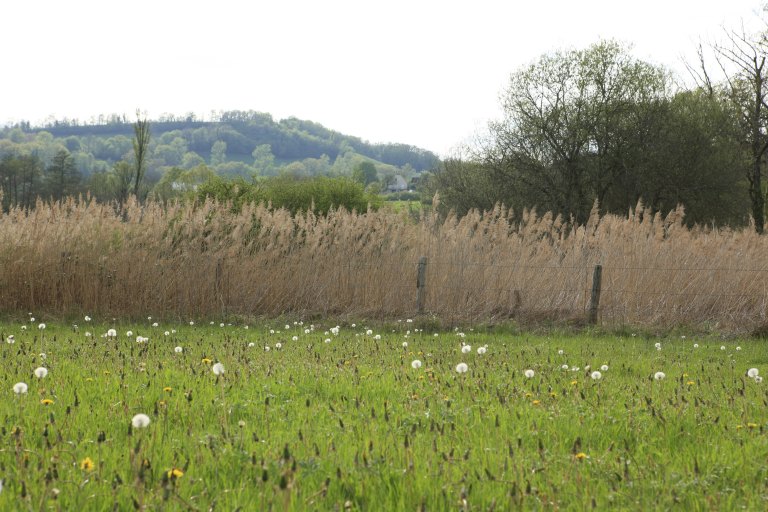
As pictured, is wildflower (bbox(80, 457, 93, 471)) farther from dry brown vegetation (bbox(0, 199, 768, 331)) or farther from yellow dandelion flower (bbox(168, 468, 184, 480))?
dry brown vegetation (bbox(0, 199, 768, 331))

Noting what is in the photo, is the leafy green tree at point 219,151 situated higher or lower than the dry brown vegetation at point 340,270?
higher

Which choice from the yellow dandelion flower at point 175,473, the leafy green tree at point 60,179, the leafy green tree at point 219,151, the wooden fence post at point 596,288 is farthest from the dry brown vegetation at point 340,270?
the leafy green tree at point 219,151

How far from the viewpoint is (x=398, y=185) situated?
5098 inches

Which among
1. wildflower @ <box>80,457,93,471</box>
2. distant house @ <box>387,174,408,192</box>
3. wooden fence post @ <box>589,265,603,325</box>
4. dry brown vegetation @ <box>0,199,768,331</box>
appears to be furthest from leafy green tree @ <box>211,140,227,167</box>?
A: wildflower @ <box>80,457,93,471</box>

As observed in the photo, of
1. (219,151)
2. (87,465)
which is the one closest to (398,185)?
(219,151)

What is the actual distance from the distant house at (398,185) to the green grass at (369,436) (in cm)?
11179

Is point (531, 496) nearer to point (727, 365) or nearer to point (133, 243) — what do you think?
point (727, 365)

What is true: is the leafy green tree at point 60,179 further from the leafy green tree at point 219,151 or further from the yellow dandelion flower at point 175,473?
the leafy green tree at point 219,151

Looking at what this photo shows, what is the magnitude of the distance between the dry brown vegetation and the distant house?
341 ft

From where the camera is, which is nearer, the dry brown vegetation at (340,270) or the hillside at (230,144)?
the dry brown vegetation at (340,270)

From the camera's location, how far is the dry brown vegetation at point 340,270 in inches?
467

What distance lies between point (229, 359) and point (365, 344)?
8.19 ft

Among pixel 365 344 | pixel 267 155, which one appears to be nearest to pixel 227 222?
pixel 365 344

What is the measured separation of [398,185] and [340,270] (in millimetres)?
117317
